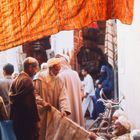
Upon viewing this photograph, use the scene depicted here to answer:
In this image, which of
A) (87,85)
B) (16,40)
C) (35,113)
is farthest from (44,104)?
(87,85)

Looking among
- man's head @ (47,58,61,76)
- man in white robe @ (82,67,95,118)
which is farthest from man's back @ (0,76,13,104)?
man in white robe @ (82,67,95,118)

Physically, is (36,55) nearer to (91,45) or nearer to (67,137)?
(91,45)

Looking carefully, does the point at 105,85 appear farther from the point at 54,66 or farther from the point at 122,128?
the point at 122,128

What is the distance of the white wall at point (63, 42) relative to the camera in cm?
1501

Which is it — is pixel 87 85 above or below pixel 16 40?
below

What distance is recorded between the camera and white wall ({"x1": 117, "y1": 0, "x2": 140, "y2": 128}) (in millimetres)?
7535

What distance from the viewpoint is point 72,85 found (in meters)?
8.24

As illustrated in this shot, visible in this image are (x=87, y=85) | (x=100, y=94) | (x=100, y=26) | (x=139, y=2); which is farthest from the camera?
(x=100, y=26)

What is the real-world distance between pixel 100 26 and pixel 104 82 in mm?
3286

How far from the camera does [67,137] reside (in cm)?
573

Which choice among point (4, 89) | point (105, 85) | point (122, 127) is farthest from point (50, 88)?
point (105, 85)

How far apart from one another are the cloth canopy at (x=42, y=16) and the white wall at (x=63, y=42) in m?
10.5

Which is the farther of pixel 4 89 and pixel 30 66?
pixel 4 89

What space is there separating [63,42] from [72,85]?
7339 millimetres
